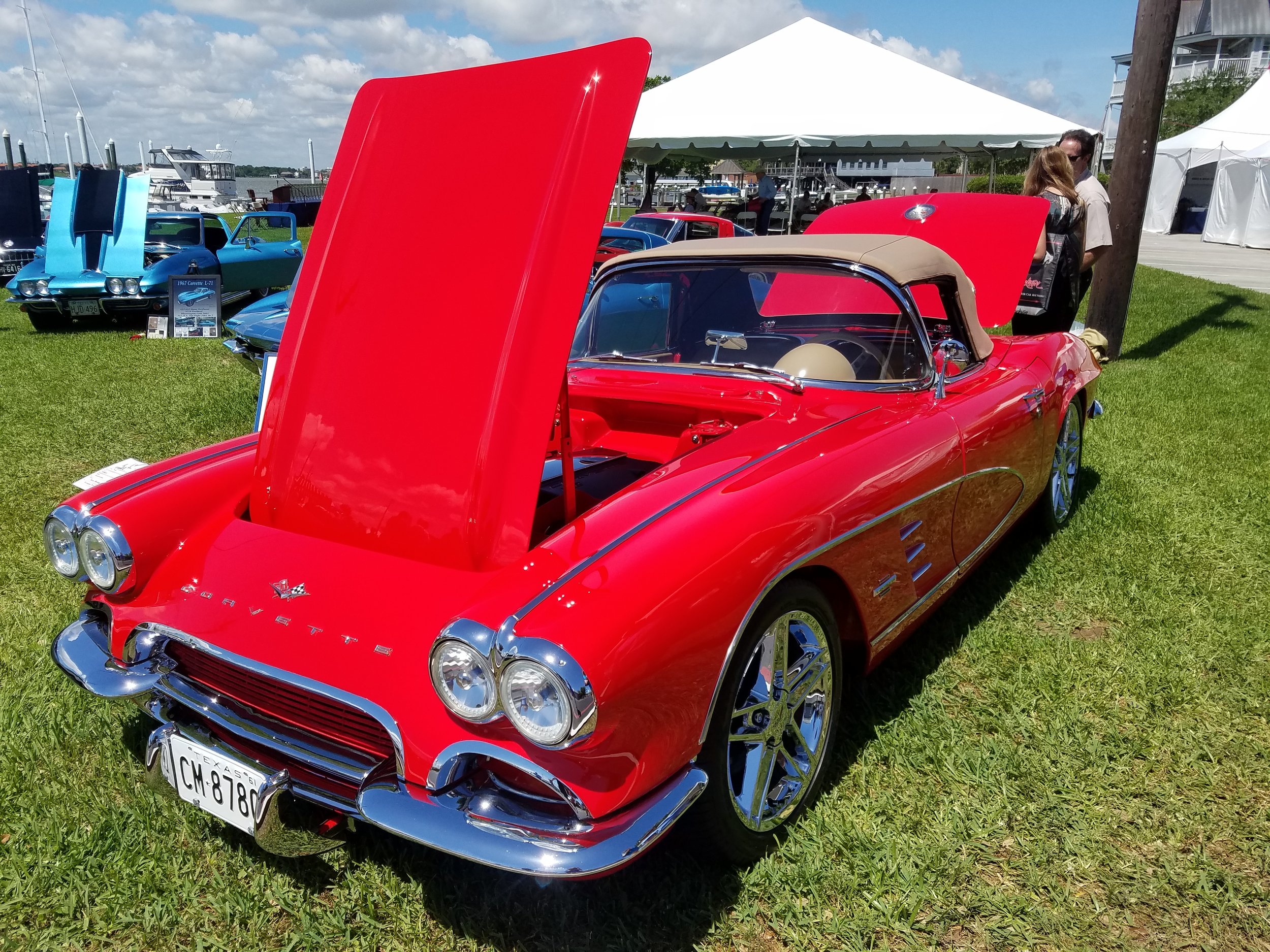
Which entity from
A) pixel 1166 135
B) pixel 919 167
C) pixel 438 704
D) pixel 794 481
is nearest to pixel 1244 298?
pixel 794 481

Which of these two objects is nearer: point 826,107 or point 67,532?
point 67,532

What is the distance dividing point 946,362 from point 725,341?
74 centimetres

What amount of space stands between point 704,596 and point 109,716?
199cm

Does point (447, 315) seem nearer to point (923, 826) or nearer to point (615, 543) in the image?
point (615, 543)

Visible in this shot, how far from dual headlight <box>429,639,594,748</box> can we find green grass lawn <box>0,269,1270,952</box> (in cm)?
63

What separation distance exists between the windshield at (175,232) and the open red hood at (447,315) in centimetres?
984

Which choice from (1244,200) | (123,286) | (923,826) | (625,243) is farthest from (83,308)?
(1244,200)

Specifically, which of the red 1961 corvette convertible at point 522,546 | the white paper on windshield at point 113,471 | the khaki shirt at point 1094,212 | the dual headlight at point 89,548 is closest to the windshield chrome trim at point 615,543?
the red 1961 corvette convertible at point 522,546

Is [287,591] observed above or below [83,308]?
above

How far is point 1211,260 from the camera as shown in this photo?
1811cm

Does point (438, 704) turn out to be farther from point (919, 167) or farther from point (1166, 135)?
point (919, 167)

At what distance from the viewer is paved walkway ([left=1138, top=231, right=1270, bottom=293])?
14464 millimetres

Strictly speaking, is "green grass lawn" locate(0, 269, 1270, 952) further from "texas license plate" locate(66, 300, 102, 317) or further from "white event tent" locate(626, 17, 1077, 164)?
"white event tent" locate(626, 17, 1077, 164)

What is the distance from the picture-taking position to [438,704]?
1711mm
